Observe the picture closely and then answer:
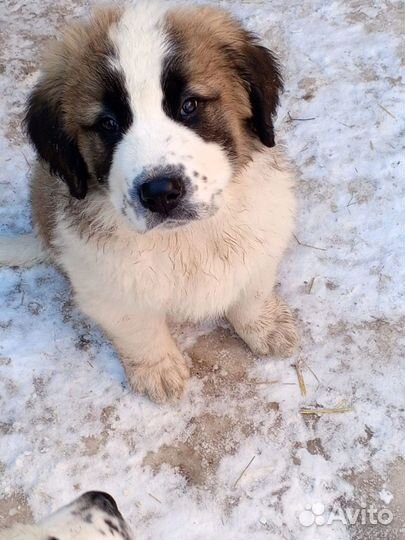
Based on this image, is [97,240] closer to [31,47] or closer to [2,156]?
[2,156]

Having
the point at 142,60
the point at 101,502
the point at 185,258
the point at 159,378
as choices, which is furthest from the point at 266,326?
the point at 142,60

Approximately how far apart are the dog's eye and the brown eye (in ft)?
0.70

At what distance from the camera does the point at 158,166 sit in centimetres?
210

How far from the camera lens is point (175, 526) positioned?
2.96 m

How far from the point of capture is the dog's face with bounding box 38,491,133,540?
2.09 metres

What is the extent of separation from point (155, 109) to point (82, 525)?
1.28 metres

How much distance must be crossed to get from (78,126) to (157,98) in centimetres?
36

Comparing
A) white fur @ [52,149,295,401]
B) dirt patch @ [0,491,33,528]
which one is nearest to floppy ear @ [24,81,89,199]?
white fur @ [52,149,295,401]

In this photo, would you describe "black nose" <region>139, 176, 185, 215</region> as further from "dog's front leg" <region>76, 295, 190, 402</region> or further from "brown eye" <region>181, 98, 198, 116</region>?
"dog's front leg" <region>76, 295, 190, 402</region>

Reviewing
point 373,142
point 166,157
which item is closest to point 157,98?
point 166,157

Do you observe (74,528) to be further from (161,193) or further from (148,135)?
(148,135)

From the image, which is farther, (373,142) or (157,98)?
(373,142)

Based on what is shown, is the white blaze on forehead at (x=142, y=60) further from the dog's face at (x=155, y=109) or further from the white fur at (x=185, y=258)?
the white fur at (x=185, y=258)

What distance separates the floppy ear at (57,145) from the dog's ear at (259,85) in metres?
0.61
